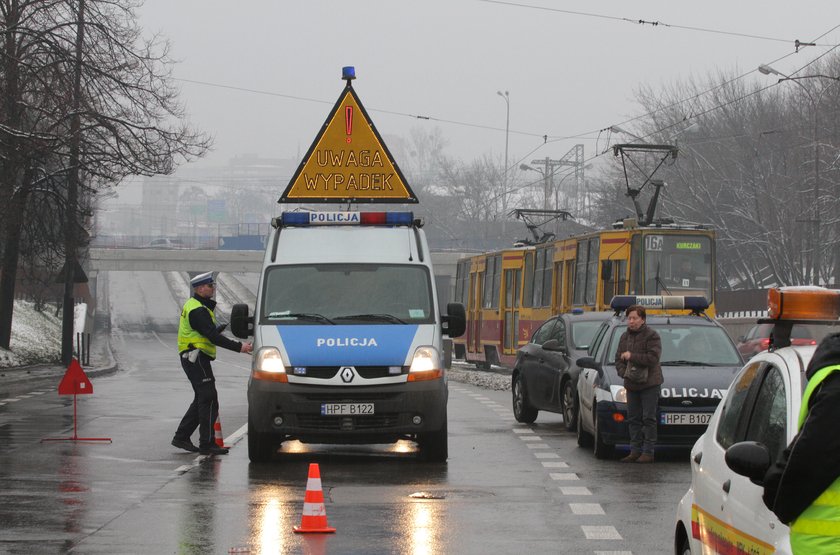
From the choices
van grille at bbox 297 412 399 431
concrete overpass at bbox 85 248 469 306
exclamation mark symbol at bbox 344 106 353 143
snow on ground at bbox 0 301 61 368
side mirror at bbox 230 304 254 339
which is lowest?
snow on ground at bbox 0 301 61 368

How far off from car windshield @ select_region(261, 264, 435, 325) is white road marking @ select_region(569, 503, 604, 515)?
4.01 meters

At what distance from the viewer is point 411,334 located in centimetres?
1577

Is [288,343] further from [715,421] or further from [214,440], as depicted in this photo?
[715,421]

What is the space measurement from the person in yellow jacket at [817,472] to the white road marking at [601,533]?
5.96 meters

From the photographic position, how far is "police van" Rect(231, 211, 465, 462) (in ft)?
50.6

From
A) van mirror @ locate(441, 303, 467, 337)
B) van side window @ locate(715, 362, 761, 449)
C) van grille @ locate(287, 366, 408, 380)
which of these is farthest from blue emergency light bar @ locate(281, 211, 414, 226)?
van side window @ locate(715, 362, 761, 449)

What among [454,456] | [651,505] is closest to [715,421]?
[651,505]

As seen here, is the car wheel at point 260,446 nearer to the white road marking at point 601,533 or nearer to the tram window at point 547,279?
the white road marking at point 601,533

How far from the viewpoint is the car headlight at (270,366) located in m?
15.5

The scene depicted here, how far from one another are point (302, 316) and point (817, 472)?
1188 cm

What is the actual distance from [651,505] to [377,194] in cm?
1544

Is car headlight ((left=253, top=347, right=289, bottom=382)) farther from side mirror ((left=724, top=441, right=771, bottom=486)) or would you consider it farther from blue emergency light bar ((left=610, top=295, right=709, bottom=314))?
side mirror ((left=724, top=441, right=771, bottom=486))

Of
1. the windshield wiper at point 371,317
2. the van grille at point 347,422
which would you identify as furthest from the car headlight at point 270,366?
the windshield wiper at point 371,317

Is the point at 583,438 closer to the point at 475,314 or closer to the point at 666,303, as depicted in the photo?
the point at 666,303
